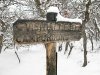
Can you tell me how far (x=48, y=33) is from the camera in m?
2.81

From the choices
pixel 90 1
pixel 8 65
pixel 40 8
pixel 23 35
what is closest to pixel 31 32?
pixel 23 35

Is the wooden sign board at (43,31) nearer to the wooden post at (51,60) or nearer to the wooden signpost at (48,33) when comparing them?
the wooden signpost at (48,33)

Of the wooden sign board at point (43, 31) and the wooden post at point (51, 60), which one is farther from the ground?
the wooden sign board at point (43, 31)

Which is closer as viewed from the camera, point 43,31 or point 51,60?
point 43,31

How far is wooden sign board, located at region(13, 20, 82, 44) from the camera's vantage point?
256 cm

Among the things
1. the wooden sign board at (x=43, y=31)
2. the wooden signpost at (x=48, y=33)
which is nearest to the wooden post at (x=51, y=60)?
the wooden signpost at (x=48, y=33)

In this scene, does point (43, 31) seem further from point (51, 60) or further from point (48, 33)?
point (51, 60)

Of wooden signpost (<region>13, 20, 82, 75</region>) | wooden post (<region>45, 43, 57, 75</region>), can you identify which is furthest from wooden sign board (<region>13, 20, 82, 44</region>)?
wooden post (<region>45, 43, 57, 75</region>)

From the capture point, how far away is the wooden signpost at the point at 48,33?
2566mm

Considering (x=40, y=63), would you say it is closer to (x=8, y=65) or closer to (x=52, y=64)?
(x=8, y=65)

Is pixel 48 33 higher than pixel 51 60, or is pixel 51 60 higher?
pixel 48 33

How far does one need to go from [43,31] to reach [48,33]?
0.07 meters

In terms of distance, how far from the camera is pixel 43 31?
2.76 m

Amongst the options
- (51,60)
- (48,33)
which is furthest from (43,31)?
(51,60)
